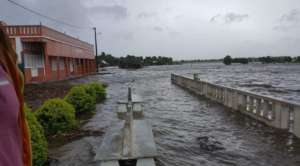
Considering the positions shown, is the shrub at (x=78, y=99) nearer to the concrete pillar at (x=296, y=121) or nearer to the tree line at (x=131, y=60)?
the concrete pillar at (x=296, y=121)

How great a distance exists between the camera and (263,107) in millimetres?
7945

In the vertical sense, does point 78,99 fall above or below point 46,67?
below

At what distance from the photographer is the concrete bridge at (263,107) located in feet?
21.3

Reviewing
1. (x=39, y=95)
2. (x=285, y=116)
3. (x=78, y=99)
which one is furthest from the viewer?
(x=39, y=95)

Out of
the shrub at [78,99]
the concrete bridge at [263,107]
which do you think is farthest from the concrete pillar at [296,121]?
the shrub at [78,99]

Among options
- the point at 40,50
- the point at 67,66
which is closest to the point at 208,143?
the point at 40,50

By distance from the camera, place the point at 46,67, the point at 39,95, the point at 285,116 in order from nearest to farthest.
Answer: the point at 285,116 → the point at 39,95 → the point at 46,67

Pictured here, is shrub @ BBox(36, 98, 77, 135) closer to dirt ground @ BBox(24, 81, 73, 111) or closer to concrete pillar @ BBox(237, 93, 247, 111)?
dirt ground @ BBox(24, 81, 73, 111)

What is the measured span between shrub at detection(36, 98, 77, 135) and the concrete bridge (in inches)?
215

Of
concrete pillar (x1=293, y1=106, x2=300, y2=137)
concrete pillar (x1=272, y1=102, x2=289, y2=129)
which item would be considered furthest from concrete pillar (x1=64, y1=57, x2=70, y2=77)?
concrete pillar (x1=293, y1=106, x2=300, y2=137)

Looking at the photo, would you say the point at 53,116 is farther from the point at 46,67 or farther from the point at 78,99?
the point at 46,67

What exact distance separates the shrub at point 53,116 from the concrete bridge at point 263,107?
17.9 ft

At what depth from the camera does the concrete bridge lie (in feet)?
Answer: 21.3

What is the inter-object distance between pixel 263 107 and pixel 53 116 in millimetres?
5950
